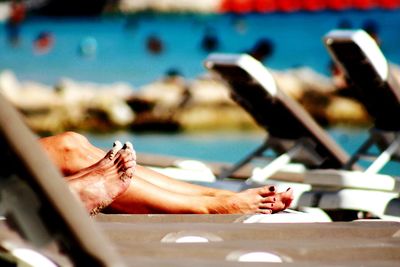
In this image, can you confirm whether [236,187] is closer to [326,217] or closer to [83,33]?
[326,217]

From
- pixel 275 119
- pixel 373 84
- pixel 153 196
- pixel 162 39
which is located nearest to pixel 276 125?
pixel 275 119

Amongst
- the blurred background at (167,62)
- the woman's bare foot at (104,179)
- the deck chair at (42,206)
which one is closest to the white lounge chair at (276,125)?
the woman's bare foot at (104,179)

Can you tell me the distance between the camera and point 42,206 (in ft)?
7.38

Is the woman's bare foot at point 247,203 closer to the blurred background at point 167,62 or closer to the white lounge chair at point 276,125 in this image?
the white lounge chair at point 276,125

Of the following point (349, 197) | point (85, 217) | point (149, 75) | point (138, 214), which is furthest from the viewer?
point (149, 75)

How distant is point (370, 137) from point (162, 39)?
41.5 ft

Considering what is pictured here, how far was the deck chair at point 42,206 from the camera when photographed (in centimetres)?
220

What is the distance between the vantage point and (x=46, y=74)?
1744 cm

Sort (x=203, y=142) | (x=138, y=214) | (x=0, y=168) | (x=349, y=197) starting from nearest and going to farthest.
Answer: (x=0, y=168)
(x=138, y=214)
(x=349, y=197)
(x=203, y=142)

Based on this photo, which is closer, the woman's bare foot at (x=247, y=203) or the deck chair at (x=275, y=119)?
the woman's bare foot at (x=247, y=203)

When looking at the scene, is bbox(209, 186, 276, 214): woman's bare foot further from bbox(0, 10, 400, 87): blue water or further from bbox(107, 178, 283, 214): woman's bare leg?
bbox(0, 10, 400, 87): blue water

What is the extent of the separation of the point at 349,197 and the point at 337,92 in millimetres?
11169

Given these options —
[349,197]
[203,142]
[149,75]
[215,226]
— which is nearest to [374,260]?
[215,226]

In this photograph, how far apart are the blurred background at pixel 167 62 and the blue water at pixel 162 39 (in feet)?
0.07
